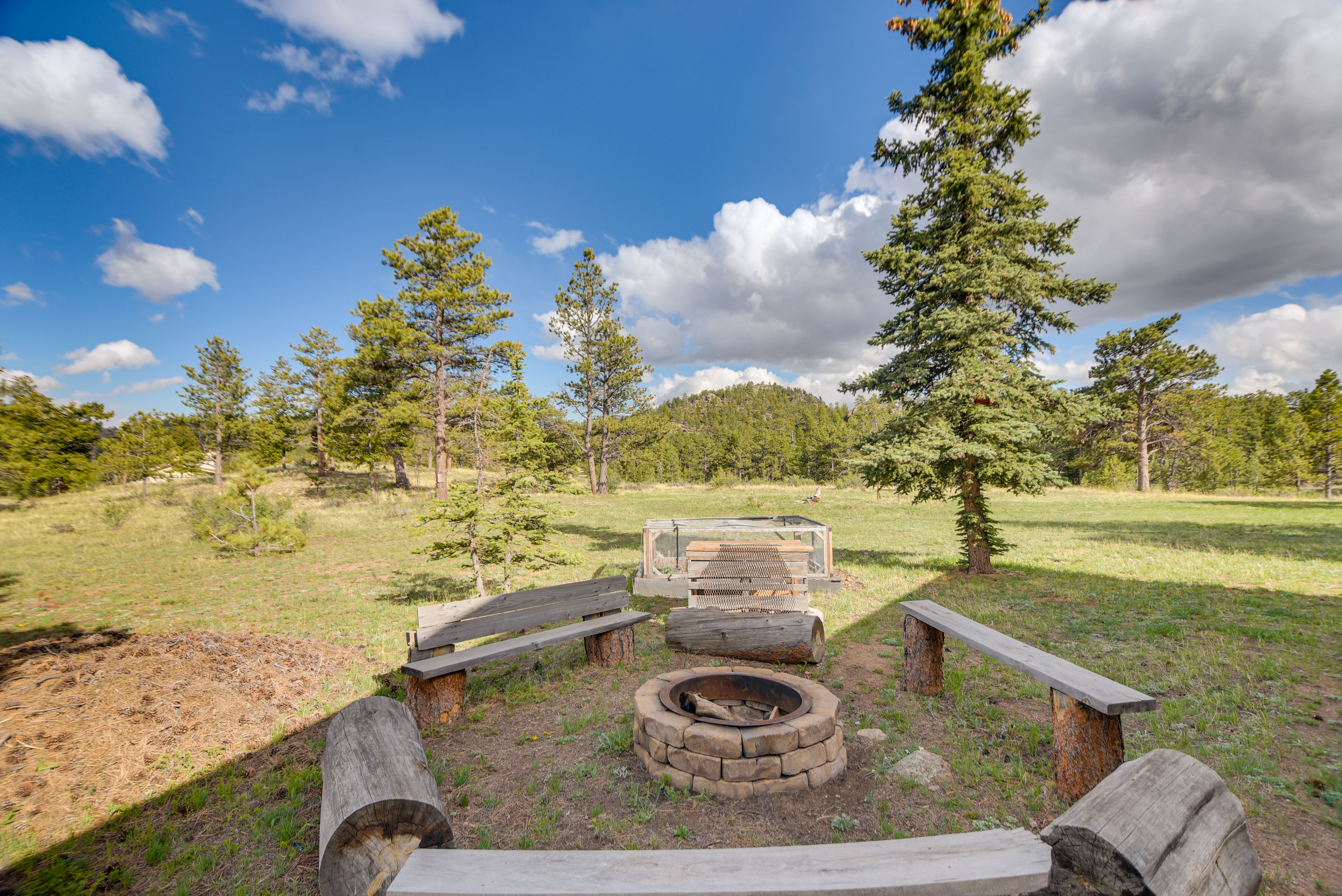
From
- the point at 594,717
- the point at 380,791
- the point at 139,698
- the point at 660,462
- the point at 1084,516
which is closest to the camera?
the point at 380,791

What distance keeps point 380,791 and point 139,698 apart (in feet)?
12.5

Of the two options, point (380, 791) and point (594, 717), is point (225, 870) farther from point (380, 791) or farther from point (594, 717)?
point (594, 717)

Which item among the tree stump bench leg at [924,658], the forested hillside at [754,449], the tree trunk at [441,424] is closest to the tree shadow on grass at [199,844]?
the tree stump bench leg at [924,658]

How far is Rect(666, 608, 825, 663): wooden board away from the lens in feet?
19.2

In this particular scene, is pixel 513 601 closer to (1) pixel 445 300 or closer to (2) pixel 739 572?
(2) pixel 739 572

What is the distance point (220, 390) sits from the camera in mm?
33094

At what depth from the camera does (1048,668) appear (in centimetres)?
361

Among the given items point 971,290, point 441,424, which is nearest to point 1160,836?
point 971,290

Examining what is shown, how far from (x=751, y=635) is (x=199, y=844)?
4.94 m

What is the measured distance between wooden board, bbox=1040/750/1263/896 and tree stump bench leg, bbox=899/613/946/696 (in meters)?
2.68

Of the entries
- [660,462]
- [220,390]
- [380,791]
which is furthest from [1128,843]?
[660,462]

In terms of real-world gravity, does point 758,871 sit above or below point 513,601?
below

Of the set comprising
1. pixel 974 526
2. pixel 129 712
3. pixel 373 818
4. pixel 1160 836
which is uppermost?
pixel 974 526

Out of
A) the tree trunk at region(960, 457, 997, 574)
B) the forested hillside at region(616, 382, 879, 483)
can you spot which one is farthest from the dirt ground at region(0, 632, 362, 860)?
the forested hillside at region(616, 382, 879, 483)
